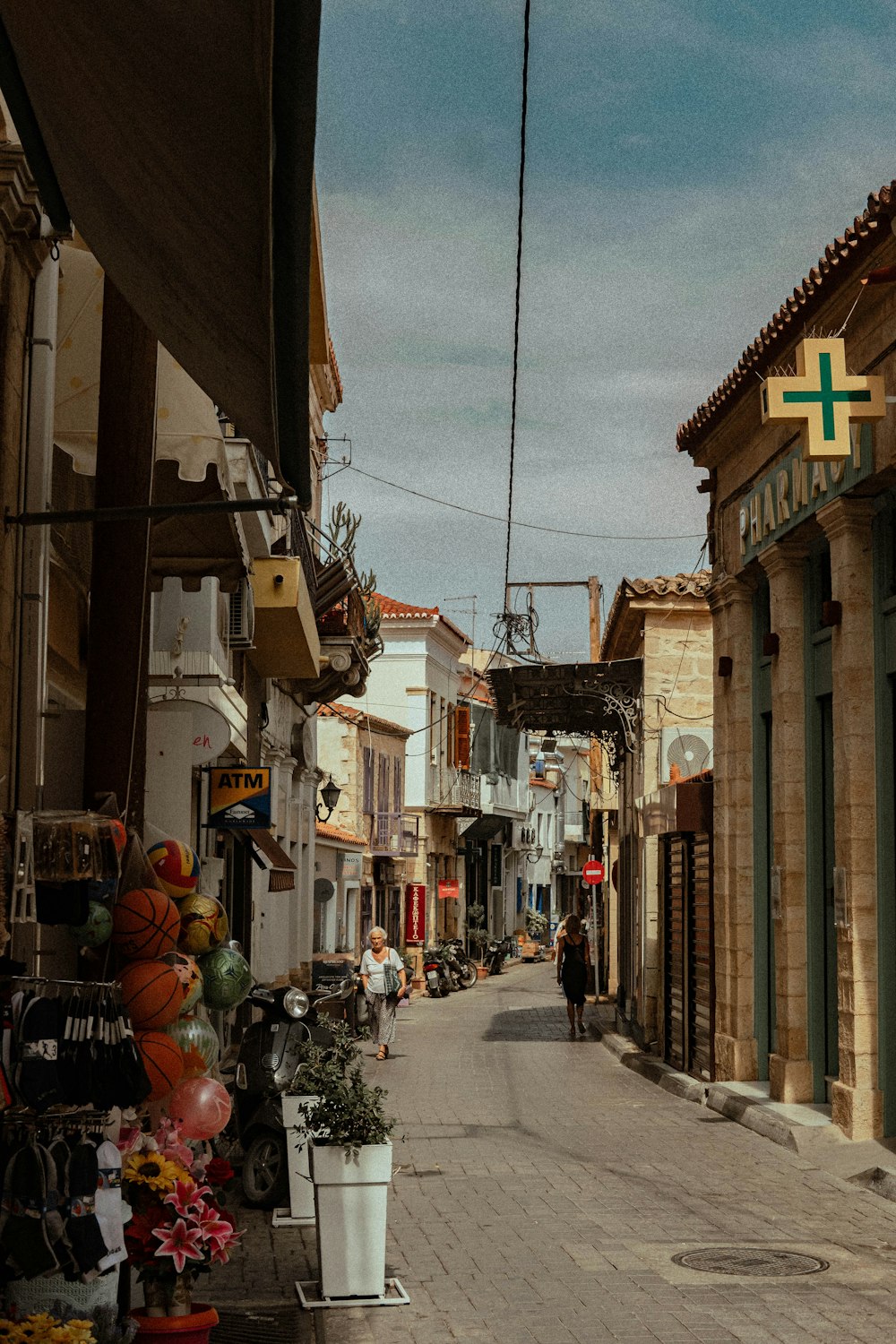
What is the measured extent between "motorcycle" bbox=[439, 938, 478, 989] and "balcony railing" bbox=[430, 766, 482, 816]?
8.84 meters

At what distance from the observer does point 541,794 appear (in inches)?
3105

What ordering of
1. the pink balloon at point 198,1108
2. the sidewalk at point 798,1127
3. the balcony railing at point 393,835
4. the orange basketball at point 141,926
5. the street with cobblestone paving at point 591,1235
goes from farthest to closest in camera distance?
the balcony railing at point 393,835 → the sidewalk at point 798,1127 → the street with cobblestone paving at point 591,1235 → the orange basketball at point 141,926 → the pink balloon at point 198,1108

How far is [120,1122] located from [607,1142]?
25.2 feet

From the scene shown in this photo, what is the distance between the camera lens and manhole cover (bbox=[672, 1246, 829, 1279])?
343 inches

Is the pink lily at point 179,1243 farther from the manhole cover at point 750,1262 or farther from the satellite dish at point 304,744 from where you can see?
the satellite dish at point 304,744

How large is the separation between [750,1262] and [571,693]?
60.2ft

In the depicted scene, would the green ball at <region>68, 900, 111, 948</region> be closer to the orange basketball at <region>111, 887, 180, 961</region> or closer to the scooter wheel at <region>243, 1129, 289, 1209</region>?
the orange basketball at <region>111, 887, 180, 961</region>

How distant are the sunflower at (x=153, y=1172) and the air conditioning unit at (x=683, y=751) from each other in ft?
70.5

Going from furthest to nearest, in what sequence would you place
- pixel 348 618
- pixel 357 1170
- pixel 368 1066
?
pixel 348 618, pixel 368 1066, pixel 357 1170

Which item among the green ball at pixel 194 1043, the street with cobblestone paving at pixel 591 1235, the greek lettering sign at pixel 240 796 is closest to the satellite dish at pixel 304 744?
the greek lettering sign at pixel 240 796

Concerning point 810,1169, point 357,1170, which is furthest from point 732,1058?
point 357,1170

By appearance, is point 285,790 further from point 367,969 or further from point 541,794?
point 541,794

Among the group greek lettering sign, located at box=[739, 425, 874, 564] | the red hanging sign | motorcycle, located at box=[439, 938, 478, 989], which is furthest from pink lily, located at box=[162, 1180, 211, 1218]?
the red hanging sign

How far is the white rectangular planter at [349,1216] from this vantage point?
25.6ft
